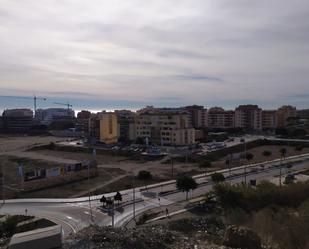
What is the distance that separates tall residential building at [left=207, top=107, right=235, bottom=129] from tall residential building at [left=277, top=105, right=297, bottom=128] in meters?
12.3

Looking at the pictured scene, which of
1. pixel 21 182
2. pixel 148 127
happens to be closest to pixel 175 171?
pixel 21 182

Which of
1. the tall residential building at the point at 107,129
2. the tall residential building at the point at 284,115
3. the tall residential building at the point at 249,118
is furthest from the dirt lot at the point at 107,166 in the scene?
the tall residential building at the point at 284,115

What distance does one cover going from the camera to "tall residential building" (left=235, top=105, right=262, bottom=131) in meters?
101

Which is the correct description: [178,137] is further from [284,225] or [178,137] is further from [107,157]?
[284,225]

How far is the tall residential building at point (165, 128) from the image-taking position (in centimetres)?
7125

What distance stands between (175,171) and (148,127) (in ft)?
98.2

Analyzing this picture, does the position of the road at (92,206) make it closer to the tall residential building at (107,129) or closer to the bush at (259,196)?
the bush at (259,196)

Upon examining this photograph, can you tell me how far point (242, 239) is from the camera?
13.0 metres

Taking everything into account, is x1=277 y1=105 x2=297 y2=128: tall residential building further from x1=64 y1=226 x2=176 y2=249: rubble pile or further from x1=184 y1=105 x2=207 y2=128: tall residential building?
x1=64 y1=226 x2=176 y2=249: rubble pile

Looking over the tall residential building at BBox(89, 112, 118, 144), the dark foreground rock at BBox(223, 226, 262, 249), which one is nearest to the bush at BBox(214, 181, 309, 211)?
the dark foreground rock at BBox(223, 226, 262, 249)

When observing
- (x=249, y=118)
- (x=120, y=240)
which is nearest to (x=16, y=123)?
(x=249, y=118)

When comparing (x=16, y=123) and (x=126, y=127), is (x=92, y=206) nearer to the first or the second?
(x=126, y=127)

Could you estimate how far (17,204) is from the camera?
104 ft

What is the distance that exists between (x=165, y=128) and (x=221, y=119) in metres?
33.2
